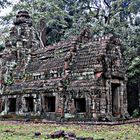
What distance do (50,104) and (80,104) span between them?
94.7 inches

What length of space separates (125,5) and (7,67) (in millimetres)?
15159

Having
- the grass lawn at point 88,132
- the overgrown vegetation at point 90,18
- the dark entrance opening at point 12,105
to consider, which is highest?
the overgrown vegetation at point 90,18

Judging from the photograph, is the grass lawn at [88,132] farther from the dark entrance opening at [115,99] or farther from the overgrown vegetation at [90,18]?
the overgrown vegetation at [90,18]

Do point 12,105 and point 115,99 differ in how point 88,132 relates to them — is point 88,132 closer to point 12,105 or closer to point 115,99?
point 115,99

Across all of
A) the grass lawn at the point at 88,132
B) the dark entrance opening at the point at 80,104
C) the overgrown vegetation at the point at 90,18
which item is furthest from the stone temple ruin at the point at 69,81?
the overgrown vegetation at the point at 90,18

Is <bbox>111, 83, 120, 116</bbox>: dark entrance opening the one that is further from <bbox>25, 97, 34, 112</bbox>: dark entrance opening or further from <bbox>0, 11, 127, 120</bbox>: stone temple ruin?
<bbox>25, 97, 34, 112</bbox>: dark entrance opening

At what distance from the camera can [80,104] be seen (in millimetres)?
18734

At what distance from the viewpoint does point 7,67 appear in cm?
2386

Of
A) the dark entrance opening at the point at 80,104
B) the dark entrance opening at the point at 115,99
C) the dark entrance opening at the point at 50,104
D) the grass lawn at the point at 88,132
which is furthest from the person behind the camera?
the dark entrance opening at the point at 50,104

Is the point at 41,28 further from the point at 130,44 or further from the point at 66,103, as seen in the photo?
the point at 66,103

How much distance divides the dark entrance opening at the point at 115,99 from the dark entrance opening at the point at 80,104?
199 centimetres

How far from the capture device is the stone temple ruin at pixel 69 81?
58.7ft

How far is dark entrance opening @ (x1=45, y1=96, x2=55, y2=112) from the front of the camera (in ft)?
65.0

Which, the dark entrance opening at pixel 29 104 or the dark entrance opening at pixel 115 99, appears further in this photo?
the dark entrance opening at pixel 29 104
